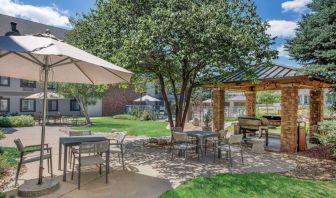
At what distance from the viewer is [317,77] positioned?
9547 millimetres

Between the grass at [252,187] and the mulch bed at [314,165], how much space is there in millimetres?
603

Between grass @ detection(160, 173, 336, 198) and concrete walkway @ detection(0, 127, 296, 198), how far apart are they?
0.46m

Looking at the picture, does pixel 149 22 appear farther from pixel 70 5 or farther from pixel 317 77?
pixel 70 5

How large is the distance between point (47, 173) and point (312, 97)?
12.8m


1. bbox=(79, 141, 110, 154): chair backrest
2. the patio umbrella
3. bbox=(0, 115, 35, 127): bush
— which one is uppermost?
the patio umbrella

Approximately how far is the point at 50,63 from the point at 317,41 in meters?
9.69

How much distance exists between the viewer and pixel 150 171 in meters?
7.14

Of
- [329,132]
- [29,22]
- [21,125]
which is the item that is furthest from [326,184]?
[29,22]

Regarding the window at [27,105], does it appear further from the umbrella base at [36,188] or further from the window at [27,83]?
the umbrella base at [36,188]

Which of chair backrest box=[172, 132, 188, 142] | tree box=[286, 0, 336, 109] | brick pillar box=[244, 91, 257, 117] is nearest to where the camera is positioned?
chair backrest box=[172, 132, 188, 142]

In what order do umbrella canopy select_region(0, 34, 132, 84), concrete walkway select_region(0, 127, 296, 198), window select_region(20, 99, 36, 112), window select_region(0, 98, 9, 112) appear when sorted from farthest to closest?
window select_region(20, 99, 36, 112) < window select_region(0, 98, 9, 112) < concrete walkway select_region(0, 127, 296, 198) < umbrella canopy select_region(0, 34, 132, 84)

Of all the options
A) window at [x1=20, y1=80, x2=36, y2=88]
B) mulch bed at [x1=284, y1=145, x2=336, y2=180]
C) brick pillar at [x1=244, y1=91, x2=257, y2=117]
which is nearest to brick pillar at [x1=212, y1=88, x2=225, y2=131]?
brick pillar at [x1=244, y1=91, x2=257, y2=117]

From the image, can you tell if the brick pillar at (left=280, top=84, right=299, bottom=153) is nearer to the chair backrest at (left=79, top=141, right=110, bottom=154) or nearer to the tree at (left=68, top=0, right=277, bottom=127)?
the tree at (left=68, top=0, right=277, bottom=127)

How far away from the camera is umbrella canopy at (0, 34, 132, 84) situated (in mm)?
4512
